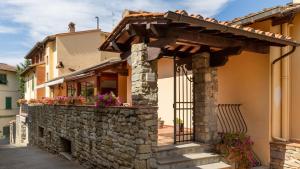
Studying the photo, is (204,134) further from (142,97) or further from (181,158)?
(142,97)

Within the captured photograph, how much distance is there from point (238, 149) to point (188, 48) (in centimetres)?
364

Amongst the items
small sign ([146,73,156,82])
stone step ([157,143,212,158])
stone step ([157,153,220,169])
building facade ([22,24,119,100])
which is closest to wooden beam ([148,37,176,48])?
small sign ([146,73,156,82])

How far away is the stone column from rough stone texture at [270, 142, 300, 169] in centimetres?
386

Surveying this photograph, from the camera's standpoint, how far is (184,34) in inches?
278

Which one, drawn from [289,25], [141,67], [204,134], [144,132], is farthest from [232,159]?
[289,25]

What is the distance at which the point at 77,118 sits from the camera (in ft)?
40.2

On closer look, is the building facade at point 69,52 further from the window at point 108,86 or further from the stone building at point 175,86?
the stone building at point 175,86

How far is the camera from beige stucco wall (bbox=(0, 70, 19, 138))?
134 feet

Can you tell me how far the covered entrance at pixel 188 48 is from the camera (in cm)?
681

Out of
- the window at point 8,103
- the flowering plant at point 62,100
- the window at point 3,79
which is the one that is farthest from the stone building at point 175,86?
the window at point 8,103

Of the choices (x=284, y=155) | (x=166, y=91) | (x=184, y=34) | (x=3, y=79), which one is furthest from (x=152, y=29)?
(x=3, y=79)

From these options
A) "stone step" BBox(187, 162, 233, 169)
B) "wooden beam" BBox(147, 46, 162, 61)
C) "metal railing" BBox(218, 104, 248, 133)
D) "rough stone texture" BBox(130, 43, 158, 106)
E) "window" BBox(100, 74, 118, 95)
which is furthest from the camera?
"window" BBox(100, 74, 118, 95)

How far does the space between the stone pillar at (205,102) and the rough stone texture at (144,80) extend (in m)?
2.32

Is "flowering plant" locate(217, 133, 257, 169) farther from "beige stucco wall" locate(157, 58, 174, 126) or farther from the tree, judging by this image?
the tree
